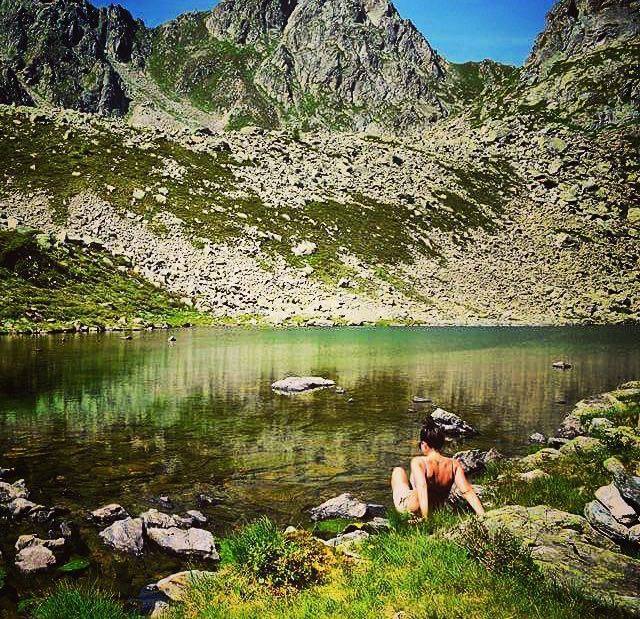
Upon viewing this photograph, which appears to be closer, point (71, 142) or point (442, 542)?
point (442, 542)

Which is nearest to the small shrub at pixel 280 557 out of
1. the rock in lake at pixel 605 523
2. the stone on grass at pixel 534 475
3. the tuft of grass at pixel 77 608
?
the tuft of grass at pixel 77 608

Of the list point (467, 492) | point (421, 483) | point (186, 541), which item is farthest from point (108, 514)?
point (467, 492)

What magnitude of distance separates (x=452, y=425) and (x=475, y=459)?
3.90m

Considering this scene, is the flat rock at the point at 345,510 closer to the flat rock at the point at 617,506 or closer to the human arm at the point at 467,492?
the human arm at the point at 467,492

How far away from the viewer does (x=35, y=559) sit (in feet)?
31.0

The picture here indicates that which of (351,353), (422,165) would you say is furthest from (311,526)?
(422,165)

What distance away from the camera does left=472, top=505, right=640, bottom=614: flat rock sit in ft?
21.6

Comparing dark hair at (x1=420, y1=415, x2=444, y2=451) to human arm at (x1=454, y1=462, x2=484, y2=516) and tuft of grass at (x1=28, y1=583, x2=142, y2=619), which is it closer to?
human arm at (x1=454, y1=462, x2=484, y2=516)

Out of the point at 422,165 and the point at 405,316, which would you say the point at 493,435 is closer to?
the point at 405,316

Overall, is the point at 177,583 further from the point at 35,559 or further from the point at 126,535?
the point at 35,559

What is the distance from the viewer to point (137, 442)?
57.7ft

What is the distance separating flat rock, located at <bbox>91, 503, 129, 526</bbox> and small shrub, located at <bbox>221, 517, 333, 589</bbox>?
3583 mm

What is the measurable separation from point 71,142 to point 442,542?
325 feet

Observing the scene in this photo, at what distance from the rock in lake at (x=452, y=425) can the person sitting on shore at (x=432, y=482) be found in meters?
9.23
